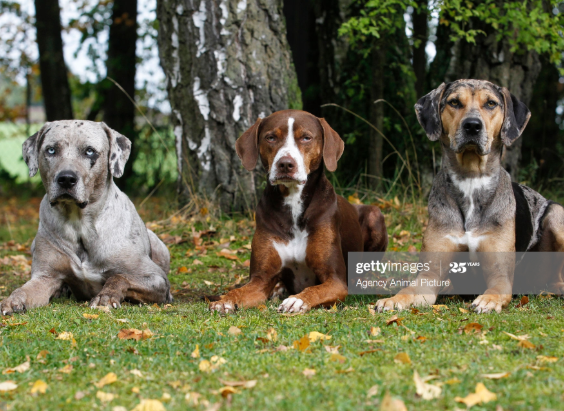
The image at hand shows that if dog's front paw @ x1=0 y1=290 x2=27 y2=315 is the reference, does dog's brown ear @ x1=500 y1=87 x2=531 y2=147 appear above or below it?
above

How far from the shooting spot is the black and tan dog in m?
4.79

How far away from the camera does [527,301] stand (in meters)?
4.70

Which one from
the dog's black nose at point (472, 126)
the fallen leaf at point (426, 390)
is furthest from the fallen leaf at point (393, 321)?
the dog's black nose at point (472, 126)

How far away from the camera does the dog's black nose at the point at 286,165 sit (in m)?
4.70

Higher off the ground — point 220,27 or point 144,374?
point 220,27

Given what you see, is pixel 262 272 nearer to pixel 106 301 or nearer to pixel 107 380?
pixel 106 301

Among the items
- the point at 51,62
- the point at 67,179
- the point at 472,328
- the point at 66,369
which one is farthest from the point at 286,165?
the point at 51,62

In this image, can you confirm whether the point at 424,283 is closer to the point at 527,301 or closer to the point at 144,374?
the point at 527,301

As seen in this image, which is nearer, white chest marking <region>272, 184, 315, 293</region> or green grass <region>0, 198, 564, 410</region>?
green grass <region>0, 198, 564, 410</region>

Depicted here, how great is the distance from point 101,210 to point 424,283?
2.65m

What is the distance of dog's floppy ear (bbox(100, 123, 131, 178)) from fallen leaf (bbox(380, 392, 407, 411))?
10.8 feet

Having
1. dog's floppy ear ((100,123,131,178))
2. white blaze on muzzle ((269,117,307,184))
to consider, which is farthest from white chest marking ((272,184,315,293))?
dog's floppy ear ((100,123,131,178))

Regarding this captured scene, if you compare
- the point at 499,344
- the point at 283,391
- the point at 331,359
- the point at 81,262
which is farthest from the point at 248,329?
the point at 81,262

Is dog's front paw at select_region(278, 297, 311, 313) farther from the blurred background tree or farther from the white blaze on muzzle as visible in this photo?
the blurred background tree
